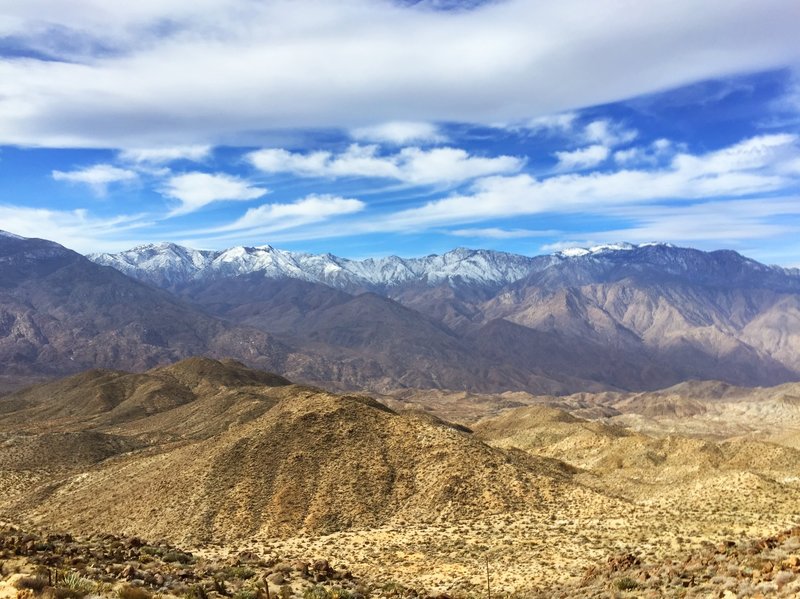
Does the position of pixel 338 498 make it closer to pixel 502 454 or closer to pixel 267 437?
pixel 267 437

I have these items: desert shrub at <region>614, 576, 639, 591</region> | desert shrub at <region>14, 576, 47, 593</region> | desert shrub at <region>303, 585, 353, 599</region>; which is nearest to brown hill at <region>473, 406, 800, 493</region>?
desert shrub at <region>614, 576, 639, 591</region>

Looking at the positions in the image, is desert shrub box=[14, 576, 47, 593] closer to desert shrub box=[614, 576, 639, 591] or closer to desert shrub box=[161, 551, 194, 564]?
desert shrub box=[161, 551, 194, 564]

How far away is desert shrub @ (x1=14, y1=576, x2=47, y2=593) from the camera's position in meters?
17.2

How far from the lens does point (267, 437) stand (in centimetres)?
Result: 5853

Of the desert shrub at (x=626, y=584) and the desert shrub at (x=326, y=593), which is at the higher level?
the desert shrub at (x=326, y=593)

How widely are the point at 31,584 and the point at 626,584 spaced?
65.6 ft

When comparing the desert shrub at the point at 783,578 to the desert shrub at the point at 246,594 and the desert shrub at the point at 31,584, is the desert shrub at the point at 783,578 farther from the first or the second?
the desert shrub at the point at 31,584

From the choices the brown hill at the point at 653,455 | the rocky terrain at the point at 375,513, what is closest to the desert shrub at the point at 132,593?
the rocky terrain at the point at 375,513

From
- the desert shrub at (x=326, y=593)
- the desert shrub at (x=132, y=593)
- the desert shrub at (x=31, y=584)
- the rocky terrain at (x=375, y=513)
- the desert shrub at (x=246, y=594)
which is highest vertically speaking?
the desert shrub at (x=31, y=584)

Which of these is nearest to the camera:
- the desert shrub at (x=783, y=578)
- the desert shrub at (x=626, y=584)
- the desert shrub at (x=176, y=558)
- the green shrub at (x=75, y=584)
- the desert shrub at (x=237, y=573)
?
the green shrub at (x=75, y=584)

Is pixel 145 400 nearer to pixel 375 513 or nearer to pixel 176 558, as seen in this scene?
pixel 375 513

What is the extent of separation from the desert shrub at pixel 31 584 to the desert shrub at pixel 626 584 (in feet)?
63.6

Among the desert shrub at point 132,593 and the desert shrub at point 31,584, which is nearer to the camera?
the desert shrub at point 31,584

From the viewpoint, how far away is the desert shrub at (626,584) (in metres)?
23.9
